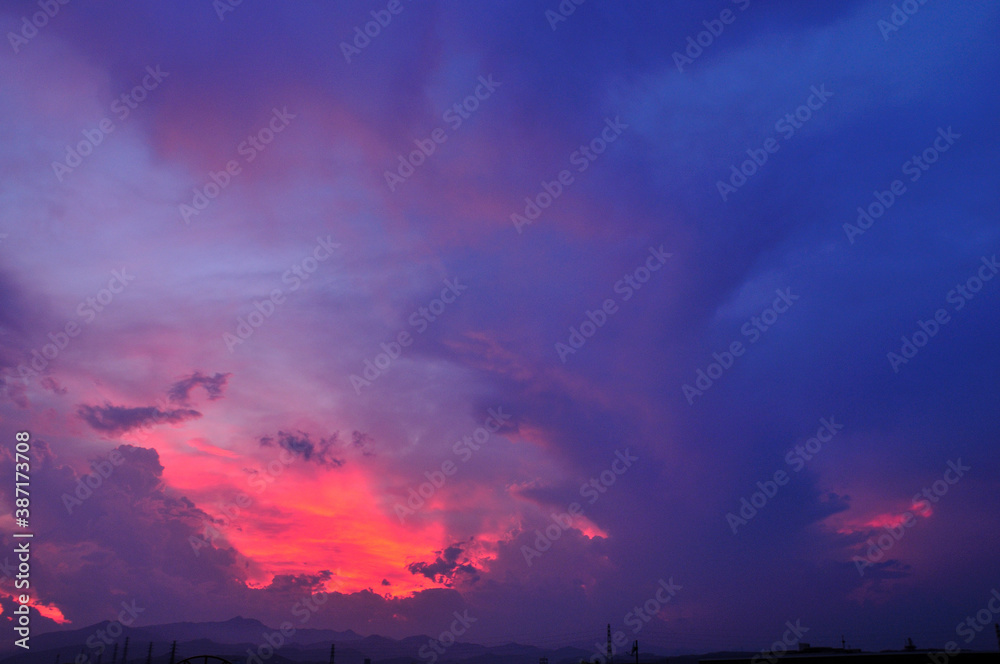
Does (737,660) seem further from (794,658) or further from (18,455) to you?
(18,455)

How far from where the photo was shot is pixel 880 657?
64688mm

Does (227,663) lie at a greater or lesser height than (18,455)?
lesser

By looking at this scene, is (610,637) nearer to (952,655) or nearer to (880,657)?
(880,657)

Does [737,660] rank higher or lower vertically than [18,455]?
lower

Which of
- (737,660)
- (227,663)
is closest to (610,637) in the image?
(737,660)

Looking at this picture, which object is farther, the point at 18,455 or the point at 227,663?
the point at 227,663

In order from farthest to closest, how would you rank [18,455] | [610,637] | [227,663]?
[610,637]
[227,663]
[18,455]

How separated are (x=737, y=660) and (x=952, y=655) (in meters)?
21.9

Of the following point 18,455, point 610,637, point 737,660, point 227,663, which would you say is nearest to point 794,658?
point 737,660

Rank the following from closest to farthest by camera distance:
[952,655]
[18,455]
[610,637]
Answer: [18,455]
[952,655]
[610,637]

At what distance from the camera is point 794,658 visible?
7219 cm

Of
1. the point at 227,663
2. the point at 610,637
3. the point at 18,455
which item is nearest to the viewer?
the point at 18,455

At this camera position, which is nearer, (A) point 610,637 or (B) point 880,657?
(B) point 880,657

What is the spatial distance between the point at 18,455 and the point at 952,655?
81853 mm
